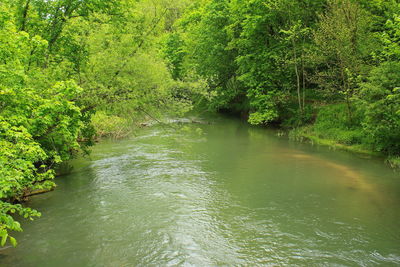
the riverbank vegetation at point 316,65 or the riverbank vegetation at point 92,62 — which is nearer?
the riverbank vegetation at point 92,62

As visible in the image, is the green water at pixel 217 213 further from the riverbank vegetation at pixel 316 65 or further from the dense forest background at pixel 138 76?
the riverbank vegetation at pixel 316 65

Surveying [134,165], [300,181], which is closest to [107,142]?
[134,165]

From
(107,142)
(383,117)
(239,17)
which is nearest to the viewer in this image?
(383,117)

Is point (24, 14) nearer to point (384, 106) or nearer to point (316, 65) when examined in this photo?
point (384, 106)

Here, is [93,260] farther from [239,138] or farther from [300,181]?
[239,138]

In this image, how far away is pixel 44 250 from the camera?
8.59 m

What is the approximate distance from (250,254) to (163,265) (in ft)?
7.29

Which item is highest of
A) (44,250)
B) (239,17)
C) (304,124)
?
(239,17)

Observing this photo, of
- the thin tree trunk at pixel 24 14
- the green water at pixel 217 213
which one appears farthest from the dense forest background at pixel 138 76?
the green water at pixel 217 213

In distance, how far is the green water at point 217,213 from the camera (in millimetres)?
8383

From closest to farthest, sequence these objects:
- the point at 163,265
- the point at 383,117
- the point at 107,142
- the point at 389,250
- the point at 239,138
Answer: the point at 163,265 < the point at 389,250 < the point at 383,117 < the point at 107,142 < the point at 239,138

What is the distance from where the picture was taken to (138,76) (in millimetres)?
14945

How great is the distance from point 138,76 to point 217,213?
739cm

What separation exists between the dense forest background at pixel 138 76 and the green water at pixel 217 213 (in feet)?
4.15
